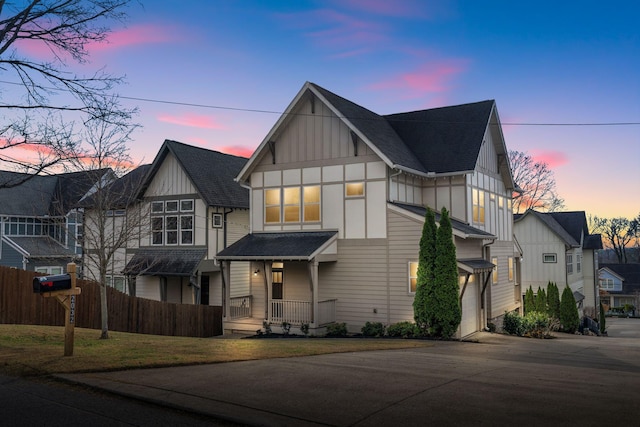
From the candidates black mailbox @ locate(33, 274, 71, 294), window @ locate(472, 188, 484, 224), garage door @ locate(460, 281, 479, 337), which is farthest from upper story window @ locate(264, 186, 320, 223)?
black mailbox @ locate(33, 274, 71, 294)

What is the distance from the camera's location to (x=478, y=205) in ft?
80.3

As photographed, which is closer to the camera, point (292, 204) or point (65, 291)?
point (65, 291)

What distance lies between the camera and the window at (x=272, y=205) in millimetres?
23967

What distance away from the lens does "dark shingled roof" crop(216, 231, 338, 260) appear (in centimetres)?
2088

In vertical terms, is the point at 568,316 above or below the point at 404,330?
below

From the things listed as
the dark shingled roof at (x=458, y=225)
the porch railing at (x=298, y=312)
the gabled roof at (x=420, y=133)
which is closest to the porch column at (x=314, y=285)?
the porch railing at (x=298, y=312)

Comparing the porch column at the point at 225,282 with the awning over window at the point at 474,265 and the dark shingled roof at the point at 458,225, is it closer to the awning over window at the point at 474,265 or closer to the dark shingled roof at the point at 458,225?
the dark shingled roof at the point at 458,225

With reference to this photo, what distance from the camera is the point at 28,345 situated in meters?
12.2

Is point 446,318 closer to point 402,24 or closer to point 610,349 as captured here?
point 610,349

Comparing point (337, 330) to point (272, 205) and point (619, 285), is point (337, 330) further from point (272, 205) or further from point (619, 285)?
point (619, 285)

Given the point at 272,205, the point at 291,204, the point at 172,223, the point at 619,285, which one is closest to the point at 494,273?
the point at 291,204

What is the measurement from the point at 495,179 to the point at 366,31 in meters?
11.7

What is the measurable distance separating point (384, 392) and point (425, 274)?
473 inches

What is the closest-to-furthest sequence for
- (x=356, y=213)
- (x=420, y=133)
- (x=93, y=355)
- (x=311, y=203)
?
(x=93, y=355) < (x=356, y=213) < (x=311, y=203) < (x=420, y=133)
